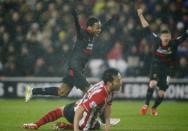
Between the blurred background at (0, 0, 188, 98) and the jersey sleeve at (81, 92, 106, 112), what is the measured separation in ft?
40.5

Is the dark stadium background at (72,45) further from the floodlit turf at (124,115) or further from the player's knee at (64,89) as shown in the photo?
the player's knee at (64,89)

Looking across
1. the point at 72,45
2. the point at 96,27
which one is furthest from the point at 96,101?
the point at 72,45

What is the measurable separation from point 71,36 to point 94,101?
13652mm

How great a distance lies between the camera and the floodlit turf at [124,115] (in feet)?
45.8

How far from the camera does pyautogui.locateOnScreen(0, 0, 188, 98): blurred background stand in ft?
77.4

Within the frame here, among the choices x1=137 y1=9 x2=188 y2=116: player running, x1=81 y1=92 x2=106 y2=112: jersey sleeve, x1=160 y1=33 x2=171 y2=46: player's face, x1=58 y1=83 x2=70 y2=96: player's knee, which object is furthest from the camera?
x1=137 y1=9 x2=188 y2=116: player running

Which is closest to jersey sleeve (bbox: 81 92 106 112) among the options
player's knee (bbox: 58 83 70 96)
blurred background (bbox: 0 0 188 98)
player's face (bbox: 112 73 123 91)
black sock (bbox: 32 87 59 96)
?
player's face (bbox: 112 73 123 91)

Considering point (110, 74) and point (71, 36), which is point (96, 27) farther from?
point (71, 36)

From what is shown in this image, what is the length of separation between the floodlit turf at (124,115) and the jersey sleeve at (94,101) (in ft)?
8.62

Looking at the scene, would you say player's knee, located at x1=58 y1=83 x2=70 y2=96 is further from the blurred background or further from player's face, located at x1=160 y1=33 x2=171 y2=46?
the blurred background

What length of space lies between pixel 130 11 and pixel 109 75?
47.7ft

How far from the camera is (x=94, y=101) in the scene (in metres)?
10.8

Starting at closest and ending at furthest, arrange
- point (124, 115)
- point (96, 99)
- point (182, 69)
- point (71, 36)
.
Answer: point (96, 99), point (124, 115), point (182, 69), point (71, 36)

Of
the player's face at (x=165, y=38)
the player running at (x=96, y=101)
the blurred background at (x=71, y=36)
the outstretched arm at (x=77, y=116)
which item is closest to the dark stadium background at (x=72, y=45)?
the blurred background at (x=71, y=36)
